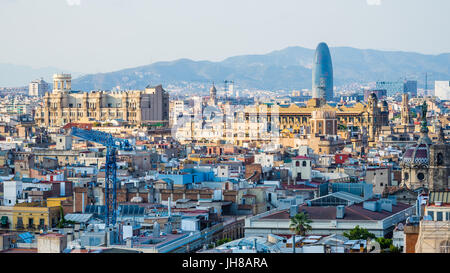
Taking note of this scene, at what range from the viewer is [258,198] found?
29.1 metres

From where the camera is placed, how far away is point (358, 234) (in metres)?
21.1

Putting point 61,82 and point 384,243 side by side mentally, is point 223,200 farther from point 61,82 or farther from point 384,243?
point 61,82

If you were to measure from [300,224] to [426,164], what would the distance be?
1165cm

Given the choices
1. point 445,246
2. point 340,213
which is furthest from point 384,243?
point 445,246

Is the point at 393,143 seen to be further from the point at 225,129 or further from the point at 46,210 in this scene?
the point at 46,210

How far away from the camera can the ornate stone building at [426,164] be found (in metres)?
29.2

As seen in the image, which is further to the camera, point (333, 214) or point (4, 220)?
point (4, 220)

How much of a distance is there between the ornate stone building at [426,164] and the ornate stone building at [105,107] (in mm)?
73679

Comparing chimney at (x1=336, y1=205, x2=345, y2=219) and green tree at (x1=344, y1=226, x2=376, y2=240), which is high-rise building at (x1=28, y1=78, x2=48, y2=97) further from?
green tree at (x1=344, y1=226, x2=376, y2=240)

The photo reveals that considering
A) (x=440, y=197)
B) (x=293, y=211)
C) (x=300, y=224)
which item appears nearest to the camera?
(x=440, y=197)

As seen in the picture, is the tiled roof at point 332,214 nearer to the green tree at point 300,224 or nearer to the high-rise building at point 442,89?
the green tree at point 300,224

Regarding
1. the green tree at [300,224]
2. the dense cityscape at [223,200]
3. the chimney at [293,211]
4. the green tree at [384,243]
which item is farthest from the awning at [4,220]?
the green tree at [384,243]

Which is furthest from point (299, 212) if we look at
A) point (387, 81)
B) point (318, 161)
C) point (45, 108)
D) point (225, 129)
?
point (387, 81)
